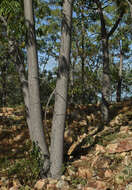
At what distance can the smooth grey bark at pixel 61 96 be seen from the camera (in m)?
3.49

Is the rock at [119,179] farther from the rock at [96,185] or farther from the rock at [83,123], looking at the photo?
the rock at [83,123]

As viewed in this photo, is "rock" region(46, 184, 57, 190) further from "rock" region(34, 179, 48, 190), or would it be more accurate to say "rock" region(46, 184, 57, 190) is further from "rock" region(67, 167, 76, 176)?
"rock" region(67, 167, 76, 176)

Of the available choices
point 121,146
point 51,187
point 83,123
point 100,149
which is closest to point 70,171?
point 51,187

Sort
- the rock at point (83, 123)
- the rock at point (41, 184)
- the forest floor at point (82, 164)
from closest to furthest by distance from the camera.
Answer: the forest floor at point (82, 164)
the rock at point (41, 184)
the rock at point (83, 123)

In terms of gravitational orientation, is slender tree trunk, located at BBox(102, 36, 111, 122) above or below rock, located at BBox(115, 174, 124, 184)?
above

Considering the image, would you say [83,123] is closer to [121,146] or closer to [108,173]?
[121,146]

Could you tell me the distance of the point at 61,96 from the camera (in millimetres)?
3494

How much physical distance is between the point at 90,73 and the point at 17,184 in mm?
2846

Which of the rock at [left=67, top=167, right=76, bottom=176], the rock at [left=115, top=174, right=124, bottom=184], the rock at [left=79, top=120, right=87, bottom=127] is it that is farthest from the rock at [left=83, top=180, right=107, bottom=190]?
the rock at [left=79, top=120, right=87, bottom=127]

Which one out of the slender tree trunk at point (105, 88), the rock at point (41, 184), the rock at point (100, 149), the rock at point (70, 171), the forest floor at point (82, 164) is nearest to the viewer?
the forest floor at point (82, 164)

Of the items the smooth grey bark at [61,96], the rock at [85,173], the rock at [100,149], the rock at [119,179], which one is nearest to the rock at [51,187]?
the smooth grey bark at [61,96]

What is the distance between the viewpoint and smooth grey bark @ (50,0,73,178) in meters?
→ 3.49

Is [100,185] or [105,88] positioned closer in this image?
[100,185]

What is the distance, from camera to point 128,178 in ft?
9.78
